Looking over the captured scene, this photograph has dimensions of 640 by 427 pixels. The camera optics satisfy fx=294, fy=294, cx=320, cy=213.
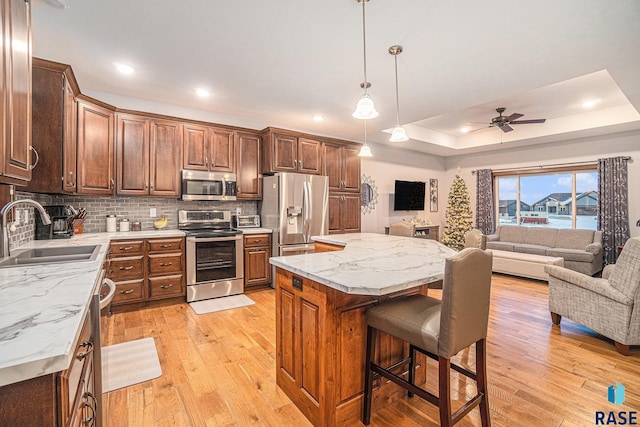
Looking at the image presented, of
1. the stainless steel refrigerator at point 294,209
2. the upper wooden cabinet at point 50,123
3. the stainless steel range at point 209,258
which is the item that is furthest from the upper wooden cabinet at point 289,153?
the upper wooden cabinet at point 50,123

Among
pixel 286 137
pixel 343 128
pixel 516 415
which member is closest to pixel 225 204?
pixel 286 137

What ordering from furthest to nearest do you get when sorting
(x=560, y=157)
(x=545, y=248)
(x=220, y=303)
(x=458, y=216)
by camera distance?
1. (x=458, y=216)
2. (x=560, y=157)
3. (x=545, y=248)
4. (x=220, y=303)

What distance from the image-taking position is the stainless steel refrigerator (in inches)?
176

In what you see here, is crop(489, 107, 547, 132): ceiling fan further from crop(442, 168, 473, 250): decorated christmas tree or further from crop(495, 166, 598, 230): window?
crop(495, 166, 598, 230): window

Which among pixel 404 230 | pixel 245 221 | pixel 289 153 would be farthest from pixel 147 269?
pixel 404 230

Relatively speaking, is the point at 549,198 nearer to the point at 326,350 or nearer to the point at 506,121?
the point at 506,121

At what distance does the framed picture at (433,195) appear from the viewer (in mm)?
7824

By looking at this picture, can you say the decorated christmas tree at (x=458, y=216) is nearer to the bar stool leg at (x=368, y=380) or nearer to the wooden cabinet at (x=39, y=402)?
the bar stool leg at (x=368, y=380)

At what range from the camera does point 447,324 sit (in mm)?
1396

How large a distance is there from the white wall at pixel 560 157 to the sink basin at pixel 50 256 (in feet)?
25.5

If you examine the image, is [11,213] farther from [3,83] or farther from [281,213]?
[281,213]

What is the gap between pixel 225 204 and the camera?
472 cm

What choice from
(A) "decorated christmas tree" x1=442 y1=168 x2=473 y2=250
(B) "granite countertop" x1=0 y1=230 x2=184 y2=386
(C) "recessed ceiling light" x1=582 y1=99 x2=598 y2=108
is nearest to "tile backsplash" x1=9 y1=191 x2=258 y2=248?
Result: (B) "granite countertop" x1=0 y1=230 x2=184 y2=386

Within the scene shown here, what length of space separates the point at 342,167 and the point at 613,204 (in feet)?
16.6
